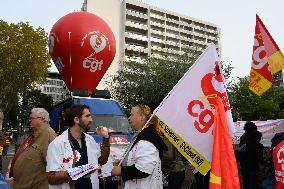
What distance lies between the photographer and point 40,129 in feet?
15.4

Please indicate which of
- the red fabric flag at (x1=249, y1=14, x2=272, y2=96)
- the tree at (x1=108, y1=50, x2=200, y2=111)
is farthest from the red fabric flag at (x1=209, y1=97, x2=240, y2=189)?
the tree at (x1=108, y1=50, x2=200, y2=111)

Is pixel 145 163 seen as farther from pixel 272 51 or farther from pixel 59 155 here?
pixel 272 51

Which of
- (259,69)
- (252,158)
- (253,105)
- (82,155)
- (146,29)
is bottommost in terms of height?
(252,158)

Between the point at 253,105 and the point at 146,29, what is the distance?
47948 millimetres

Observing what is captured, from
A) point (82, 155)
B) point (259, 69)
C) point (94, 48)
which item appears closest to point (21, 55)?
point (94, 48)

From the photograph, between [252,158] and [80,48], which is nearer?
[252,158]

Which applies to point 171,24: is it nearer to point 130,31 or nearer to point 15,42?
point 130,31

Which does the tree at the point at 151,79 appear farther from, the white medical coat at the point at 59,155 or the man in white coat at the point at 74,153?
the white medical coat at the point at 59,155

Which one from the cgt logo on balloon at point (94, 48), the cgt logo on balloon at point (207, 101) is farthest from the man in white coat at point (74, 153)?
the cgt logo on balloon at point (94, 48)

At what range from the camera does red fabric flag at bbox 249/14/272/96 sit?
26.7 ft

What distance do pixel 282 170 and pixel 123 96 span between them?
102 ft

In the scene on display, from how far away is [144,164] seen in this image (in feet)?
12.4

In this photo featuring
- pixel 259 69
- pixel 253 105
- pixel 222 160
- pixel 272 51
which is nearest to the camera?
pixel 222 160

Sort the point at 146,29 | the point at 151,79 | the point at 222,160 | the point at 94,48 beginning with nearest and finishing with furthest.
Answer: the point at 222,160 < the point at 94,48 < the point at 151,79 < the point at 146,29
